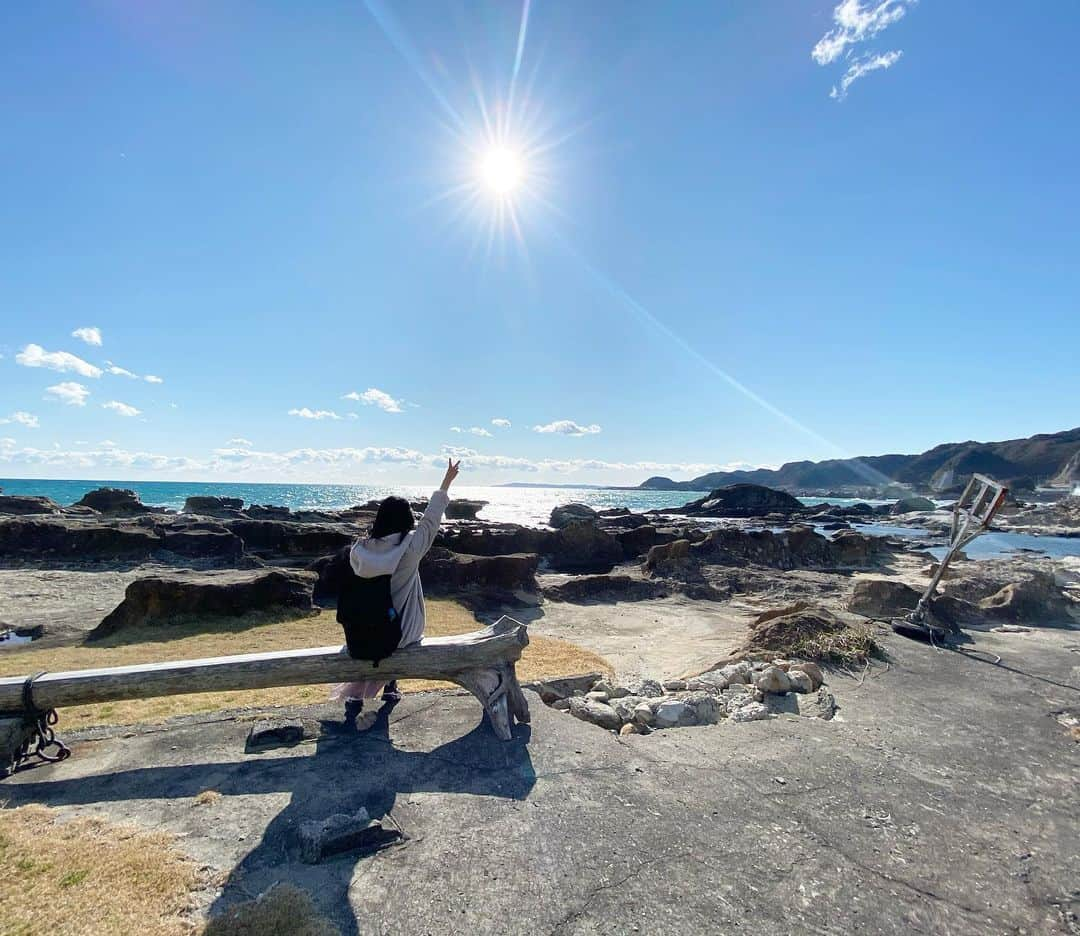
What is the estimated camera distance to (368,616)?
445cm

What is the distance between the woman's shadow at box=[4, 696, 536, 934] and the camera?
9.91ft

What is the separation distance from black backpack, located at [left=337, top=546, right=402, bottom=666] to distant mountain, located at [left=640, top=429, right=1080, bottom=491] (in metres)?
120

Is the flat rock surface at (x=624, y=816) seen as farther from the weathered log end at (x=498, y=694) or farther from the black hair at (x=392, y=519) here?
the black hair at (x=392, y=519)

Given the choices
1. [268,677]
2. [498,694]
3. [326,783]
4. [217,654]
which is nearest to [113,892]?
[326,783]

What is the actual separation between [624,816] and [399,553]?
7.83 feet

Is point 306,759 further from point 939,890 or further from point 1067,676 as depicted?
point 1067,676

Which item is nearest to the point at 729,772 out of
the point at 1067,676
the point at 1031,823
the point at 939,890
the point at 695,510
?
the point at 939,890

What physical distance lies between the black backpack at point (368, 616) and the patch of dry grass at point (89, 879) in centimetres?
165

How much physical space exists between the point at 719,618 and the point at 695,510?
66.5m

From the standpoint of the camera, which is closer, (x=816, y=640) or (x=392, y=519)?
(x=392, y=519)

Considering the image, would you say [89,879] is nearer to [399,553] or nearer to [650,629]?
[399,553]

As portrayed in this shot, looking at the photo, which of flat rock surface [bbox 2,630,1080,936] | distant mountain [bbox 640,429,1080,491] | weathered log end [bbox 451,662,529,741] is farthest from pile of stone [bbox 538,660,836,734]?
distant mountain [bbox 640,429,1080,491]

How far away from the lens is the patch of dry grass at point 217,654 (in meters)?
6.31

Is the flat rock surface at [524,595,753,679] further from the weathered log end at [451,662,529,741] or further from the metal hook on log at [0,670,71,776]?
the metal hook on log at [0,670,71,776]
